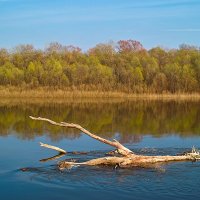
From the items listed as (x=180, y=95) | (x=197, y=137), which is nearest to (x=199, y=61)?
(x=180, y=95)

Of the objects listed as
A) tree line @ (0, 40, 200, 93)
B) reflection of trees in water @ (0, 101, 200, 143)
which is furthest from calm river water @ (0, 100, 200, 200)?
tree line @ (0, 40, 200, 93)

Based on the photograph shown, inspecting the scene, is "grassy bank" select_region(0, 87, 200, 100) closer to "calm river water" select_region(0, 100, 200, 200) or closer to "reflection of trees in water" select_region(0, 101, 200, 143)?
"reflection of trees in water" select_region(0, 101, 200, 143)

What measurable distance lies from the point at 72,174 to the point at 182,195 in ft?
10.7

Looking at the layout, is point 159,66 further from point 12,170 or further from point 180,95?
point 12,170

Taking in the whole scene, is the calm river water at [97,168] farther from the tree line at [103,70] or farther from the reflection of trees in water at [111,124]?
the tree line at [103,70]

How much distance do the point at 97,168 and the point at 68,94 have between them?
115ft

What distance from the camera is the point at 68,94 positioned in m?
47.8

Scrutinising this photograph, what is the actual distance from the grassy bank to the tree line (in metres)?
0.83

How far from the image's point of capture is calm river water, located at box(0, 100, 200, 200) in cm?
1063

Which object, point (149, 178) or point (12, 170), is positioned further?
point (12, 170)

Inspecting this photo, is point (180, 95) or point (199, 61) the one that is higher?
point (199, 61)

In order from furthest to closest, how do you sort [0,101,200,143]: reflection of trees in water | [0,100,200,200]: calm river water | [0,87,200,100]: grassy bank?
1. [0,87,200,100]: grassy bank
2. [0,101,200,143]: reflection of trees in water
3. [0,100,200,200]: calm river water

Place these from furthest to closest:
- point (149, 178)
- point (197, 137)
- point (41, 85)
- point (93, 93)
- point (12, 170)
A: point (41, 85), point (93, 93), point (197, 137), point (12, 170), point (149, 178)

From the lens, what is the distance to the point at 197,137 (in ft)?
64.6
